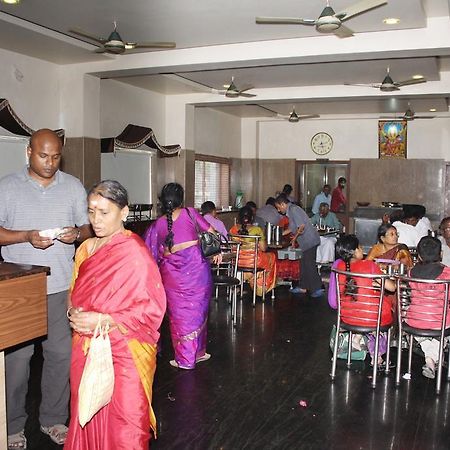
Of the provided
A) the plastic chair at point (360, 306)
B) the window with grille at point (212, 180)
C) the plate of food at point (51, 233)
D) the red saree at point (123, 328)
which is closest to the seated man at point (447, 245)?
the plastic chair at point (360, 306)

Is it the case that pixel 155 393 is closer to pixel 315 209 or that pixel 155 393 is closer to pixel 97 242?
pixel 97 242

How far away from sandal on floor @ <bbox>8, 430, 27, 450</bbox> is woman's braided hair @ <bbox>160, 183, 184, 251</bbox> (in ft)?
5.93

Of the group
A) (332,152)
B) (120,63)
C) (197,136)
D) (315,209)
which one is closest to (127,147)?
(120,63)

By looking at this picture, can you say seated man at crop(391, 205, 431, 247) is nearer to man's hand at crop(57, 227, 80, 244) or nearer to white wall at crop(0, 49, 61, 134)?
man's hand at crop(57, 227, 80, 244)

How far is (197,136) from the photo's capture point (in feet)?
36.7

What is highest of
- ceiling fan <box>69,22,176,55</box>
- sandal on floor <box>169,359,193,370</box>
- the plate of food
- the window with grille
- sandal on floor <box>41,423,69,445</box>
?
ceiling fan <box>69,22,176,55</box>

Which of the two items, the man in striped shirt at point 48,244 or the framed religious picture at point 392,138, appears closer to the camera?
the man in striped shirt at point 48,244

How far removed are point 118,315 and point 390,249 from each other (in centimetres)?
339

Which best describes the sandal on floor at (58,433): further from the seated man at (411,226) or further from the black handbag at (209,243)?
the seated man at (411,226)

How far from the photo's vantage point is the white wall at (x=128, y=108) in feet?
27.9

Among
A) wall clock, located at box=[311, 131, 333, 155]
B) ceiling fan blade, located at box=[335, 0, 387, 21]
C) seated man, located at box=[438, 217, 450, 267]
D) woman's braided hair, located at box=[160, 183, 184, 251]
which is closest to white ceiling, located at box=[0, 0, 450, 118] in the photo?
ceiling fan blade, located at box=[335, 0, 387, 21]

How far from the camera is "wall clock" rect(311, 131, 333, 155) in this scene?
1291 cm

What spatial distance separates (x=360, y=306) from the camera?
4.21 m

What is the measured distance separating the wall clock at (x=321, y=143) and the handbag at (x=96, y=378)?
1127cm
